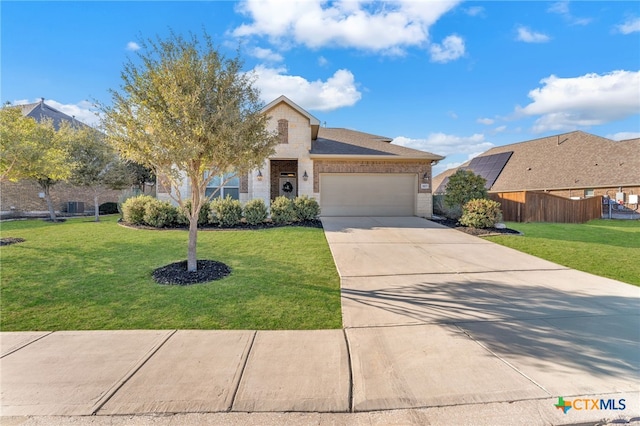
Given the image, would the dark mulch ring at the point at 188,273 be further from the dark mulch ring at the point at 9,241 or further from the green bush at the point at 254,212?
the dark mulch ring at the point at 9,241

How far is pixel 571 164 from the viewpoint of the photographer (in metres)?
22.6

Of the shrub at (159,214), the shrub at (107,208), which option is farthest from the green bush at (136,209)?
the shrub at (107,208)

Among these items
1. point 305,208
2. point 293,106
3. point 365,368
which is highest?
point 293,106

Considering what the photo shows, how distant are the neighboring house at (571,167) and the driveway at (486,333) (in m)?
17.6

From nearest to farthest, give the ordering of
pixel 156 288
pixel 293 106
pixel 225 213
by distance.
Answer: pixel 156 288, pixel 225 213, pixel 293 106

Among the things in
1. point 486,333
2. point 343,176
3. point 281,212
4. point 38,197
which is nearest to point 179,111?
point 486,333

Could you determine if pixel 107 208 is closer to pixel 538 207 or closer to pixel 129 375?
pixel 129 375

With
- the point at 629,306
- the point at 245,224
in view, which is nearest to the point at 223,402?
the point at 629,306

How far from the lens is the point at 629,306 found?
4.60m

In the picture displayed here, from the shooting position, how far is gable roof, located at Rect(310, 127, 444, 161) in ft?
48.7

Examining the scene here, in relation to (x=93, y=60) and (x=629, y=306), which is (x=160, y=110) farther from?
(x=629, y=306)

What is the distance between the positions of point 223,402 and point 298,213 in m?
9.82

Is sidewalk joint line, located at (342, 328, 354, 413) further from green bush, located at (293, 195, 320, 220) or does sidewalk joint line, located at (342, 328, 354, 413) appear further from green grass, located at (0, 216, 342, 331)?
Answer: green bush, located at (293, 195, 320, 220)

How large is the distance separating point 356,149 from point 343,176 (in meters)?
1.75
